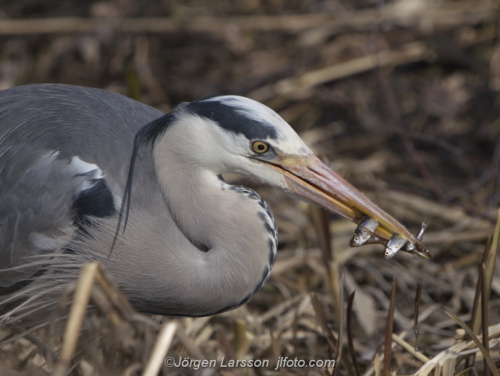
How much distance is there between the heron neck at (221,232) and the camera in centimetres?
202

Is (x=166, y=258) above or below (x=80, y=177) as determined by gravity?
below

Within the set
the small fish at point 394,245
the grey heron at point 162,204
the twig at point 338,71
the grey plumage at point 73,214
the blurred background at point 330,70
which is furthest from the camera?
the twig at point 338,71

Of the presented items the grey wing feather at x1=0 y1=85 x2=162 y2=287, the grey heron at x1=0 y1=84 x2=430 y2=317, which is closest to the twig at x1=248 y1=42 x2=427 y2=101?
the grey wing feather at x1=0 y1=85 x2=162 y2=287

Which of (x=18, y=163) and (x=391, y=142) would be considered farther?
(x=391, y=142)

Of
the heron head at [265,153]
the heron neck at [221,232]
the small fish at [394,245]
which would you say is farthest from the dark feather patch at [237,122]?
the small fish at [394,245]

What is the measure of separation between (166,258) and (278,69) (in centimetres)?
235

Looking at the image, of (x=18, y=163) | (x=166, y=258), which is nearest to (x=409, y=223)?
(x=166, y=258)

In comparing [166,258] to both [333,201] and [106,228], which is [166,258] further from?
[333,201]

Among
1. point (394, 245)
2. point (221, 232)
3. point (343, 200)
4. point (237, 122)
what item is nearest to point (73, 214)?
point (221, 232)

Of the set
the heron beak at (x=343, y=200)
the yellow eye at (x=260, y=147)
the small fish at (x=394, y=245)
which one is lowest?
the small fish at (x=394, y=245)

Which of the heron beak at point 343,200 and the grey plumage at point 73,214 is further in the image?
the grey plumage at point 73,214

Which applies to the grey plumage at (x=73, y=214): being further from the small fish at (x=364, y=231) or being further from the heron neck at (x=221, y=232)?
the small fish at (x=364, y=231)

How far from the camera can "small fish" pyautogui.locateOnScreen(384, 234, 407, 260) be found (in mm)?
1836

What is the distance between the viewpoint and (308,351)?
242 centimetres
